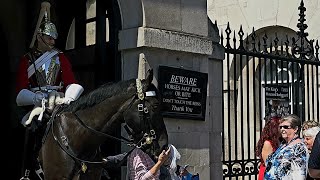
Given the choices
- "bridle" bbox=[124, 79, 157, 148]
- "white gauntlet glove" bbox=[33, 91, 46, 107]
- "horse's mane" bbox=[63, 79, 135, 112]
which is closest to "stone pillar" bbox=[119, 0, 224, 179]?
"white gauntlet glove" bbox=[33, 91, 46, 107]

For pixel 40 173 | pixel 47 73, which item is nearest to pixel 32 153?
pixel 40 173

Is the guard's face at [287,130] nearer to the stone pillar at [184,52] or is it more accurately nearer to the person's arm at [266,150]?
the person's arm at [266,150]

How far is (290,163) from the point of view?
21.0ft

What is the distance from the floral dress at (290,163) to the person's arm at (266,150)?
2.51 ft

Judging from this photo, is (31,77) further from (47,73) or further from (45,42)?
(45,42)

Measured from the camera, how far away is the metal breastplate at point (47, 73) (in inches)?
257

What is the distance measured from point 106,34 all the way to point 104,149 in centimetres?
144

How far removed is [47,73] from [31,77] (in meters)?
0.17

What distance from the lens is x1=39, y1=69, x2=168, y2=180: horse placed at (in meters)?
5.52

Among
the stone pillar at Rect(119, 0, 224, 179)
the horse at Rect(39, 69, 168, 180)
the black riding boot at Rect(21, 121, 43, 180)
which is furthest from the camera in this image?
the stone pillar at Rect(119, 0, 224, 179)

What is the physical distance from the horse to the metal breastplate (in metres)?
0.61

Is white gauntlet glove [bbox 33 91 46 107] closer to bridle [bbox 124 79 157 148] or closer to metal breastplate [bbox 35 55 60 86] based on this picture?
metal breastplate [bbox 35 55 60 86]

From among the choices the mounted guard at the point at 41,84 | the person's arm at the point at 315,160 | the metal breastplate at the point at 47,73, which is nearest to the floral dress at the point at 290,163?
the person's arm at the point at 315,160

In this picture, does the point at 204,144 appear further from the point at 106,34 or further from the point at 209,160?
the point at 106,34
